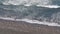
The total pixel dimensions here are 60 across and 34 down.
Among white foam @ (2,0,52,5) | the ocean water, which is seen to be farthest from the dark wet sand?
white foam @ (2,0,52,5)

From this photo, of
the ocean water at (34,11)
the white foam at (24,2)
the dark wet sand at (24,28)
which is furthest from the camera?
the white foam at (24,2)

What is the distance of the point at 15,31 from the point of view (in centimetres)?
373

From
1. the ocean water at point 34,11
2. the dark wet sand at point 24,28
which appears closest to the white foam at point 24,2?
the ocean water at point 34,11

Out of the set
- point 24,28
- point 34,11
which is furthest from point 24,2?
point 24,28

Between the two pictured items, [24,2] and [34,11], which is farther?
[24,2]

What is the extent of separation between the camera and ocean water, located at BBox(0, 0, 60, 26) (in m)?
4.14

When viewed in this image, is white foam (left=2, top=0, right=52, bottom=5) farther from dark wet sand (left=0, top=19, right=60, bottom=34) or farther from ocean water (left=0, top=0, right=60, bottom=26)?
dark wet sand (left=0, top=19, right=60, bottom=34)

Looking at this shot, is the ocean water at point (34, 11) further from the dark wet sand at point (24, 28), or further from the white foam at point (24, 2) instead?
the dark wet sand at point (24, 28)

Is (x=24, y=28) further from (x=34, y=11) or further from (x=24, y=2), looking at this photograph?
(x=24, y=2)

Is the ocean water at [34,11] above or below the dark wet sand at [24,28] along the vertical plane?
above

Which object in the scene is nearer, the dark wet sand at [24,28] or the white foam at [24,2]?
the dark wet sand at [24,28]

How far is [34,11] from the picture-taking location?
14.5ft

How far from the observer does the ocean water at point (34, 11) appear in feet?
13.6

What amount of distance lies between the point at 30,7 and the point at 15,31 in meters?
0.99
